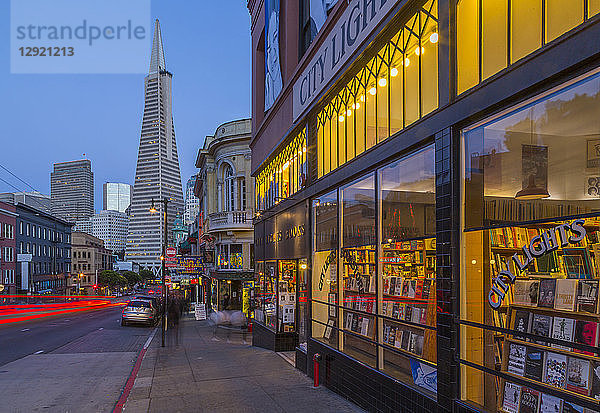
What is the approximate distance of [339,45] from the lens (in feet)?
34.4

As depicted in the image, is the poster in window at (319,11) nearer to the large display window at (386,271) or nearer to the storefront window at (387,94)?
the storefront window at (387,94)

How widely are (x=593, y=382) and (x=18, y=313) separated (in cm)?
4391

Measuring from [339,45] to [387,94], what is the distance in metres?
2.09

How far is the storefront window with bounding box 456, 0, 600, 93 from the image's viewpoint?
516cm

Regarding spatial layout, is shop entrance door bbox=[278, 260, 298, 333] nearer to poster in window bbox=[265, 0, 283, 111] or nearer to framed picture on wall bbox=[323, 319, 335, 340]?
framed picture on wall bbox=[323, 319, 335, 340]

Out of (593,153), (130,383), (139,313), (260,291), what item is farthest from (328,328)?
(139,313)

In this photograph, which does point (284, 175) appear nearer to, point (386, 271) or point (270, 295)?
point (270, 295)

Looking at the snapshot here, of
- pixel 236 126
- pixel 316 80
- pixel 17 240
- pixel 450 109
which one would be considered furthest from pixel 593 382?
pixel 17 240

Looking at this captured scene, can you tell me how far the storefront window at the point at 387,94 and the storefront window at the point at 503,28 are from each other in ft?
2.46

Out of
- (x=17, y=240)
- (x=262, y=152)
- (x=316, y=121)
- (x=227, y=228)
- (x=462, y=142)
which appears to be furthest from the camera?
(x=17, y=240)

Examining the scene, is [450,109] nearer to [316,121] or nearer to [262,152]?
[316,121]

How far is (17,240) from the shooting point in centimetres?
6384

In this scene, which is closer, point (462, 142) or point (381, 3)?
point (462, 142)

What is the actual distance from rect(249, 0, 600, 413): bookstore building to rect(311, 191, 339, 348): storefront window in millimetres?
81
